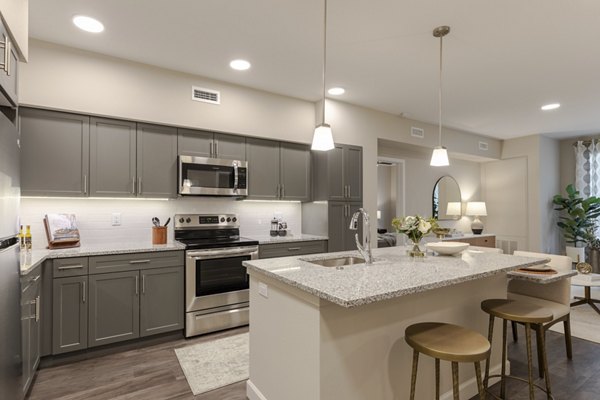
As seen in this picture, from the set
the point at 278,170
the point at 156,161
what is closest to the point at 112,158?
the point at 156,161

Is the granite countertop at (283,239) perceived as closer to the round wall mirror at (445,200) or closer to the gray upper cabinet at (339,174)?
the gray upper cabinet at (339,174)

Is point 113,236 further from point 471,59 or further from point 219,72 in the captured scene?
point 471,59

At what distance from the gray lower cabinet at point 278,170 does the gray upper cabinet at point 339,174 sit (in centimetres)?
15

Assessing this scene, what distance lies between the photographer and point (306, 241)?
4078 mm

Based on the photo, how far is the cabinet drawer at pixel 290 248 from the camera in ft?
12.4

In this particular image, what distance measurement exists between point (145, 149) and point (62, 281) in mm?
1418

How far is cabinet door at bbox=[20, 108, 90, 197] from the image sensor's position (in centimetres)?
282

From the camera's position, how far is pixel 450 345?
5.35 ft

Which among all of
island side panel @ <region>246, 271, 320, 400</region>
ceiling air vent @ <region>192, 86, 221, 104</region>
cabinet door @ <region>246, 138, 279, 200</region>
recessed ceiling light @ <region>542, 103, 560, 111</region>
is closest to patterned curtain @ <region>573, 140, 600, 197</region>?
recessed ceiling light @ <region>542, 103, 560, 111</region>

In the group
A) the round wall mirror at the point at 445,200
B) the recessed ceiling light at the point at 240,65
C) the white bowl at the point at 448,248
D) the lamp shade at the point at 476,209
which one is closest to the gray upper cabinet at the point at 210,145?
the recessed ceiling light at the point at 240,65

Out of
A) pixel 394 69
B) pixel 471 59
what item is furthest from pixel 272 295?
pixel 471 59

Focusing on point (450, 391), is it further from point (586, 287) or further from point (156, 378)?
point (586, 287)

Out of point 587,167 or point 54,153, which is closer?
point 54,153

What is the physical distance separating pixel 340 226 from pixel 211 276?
1.82 metres
